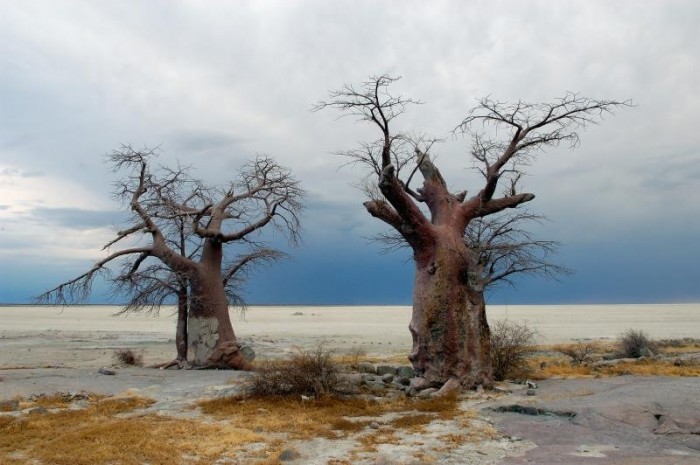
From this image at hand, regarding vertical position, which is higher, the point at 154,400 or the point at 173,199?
the point at 173,199

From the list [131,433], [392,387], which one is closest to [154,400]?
[131,433]

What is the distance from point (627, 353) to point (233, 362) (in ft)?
55.6

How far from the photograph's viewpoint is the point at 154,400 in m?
14.2

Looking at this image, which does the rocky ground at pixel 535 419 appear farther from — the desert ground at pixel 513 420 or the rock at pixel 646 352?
the rock at pixel 646 352

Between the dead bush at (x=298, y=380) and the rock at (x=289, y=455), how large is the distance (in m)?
4.68

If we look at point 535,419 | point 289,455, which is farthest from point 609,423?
point 289,455

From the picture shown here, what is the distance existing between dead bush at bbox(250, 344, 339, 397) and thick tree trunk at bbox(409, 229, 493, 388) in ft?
7.78

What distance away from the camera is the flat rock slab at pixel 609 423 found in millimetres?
9031

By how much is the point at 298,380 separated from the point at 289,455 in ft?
16.7

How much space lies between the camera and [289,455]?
9188mm

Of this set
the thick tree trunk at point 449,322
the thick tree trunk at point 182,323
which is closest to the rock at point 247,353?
the thick tree trunk at point 182,323

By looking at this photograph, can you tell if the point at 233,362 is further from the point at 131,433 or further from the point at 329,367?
the point at 131,433

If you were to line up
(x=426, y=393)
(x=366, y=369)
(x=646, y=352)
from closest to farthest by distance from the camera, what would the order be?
(x=426, y=393) → (x=366, y=369) → (x=646, y=352)

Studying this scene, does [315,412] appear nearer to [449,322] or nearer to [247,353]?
[449,322]
